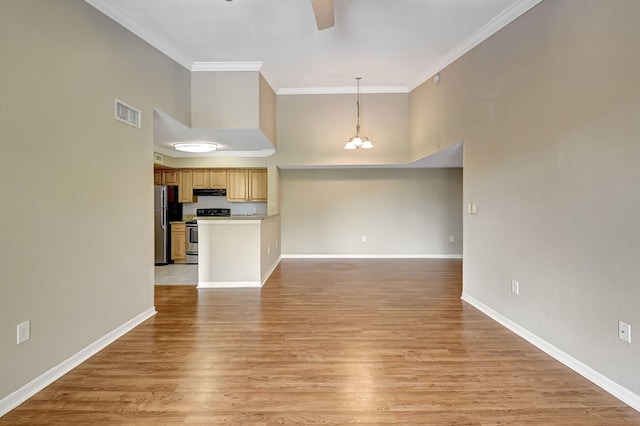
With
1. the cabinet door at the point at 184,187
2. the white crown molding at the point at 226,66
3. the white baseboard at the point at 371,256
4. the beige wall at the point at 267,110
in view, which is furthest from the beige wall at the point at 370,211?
the white crown molding at the point at 226,66

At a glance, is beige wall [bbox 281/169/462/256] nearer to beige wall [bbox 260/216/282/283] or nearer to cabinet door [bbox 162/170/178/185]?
beige wall [bbox 260/216/282/283]

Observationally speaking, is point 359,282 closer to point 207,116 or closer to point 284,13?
point 207,116

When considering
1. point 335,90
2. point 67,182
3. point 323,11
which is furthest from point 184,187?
point 323,11

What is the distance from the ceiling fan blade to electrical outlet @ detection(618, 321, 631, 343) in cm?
294

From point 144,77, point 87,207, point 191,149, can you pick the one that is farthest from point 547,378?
point 191,149

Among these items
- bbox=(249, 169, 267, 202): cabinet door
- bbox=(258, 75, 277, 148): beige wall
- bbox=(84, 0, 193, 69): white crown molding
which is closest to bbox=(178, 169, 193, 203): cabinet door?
bbox=(249, 169, 267, 202): cabinet door

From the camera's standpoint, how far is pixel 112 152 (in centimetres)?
269

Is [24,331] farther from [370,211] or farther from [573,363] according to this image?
[370,211]

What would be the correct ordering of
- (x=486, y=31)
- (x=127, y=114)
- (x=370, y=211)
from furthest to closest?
(x=370, y=211), (x=486, y=31), (x=127, y=114)

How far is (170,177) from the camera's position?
21.7 feet

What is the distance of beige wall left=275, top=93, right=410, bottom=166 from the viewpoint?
565 cm

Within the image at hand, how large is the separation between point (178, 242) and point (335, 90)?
4471 mm

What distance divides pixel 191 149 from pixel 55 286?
3.39m

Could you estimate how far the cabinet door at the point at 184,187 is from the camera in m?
6.61
